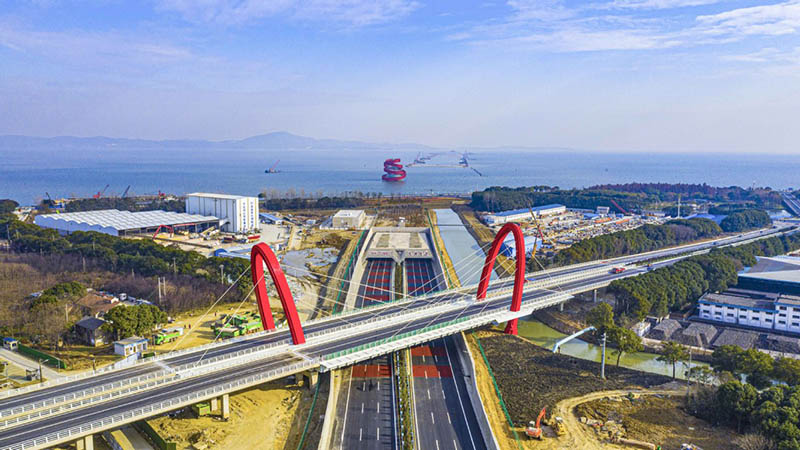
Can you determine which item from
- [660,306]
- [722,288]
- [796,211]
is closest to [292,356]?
[660,306]

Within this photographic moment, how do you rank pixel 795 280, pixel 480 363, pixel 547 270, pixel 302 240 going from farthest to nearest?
1. pixel 302 240
2. pixel 547 270
3. pixel 795 280
4. pixel 480 363

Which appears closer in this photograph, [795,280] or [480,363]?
[480,363]

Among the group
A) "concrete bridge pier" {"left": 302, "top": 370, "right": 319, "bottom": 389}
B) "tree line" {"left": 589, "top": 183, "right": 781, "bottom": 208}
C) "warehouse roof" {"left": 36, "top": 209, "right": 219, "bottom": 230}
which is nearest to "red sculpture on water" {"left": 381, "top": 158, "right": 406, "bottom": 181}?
"tree line" {"left": 589, "top": 183, "right": 781, "bottom": 208}

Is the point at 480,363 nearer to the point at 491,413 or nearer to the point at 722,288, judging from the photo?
the point at 491,413

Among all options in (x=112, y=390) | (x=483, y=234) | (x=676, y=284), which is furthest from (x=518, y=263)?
(x=483, y=234)

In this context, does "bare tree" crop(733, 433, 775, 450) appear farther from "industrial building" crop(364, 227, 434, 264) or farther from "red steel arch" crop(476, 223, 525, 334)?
"industrial building" crop(364, 227, 434, 264)

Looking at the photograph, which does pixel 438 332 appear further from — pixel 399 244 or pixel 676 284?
pixel 399 244
